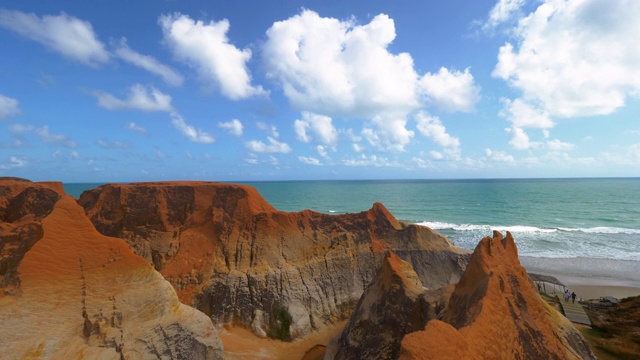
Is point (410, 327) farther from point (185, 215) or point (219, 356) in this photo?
point (185, 215)

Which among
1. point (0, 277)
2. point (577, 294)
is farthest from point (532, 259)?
point (0, 277)

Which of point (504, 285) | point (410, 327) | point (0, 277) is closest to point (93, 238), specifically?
point (0, 277)

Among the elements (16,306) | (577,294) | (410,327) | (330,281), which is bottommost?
(577,294)

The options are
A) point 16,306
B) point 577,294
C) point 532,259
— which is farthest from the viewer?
point 532,259

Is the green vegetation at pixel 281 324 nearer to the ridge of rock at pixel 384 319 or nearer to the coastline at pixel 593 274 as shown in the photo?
the ridge of rock at pixel 384 319

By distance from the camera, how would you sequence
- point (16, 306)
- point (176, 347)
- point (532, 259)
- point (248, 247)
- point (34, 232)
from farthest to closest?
point (532, 259), point (248, 247), point (34, 232), point (176, 347), point (16, 306)

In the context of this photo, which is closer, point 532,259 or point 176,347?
point 176,347

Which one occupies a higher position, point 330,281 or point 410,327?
point 410,327
